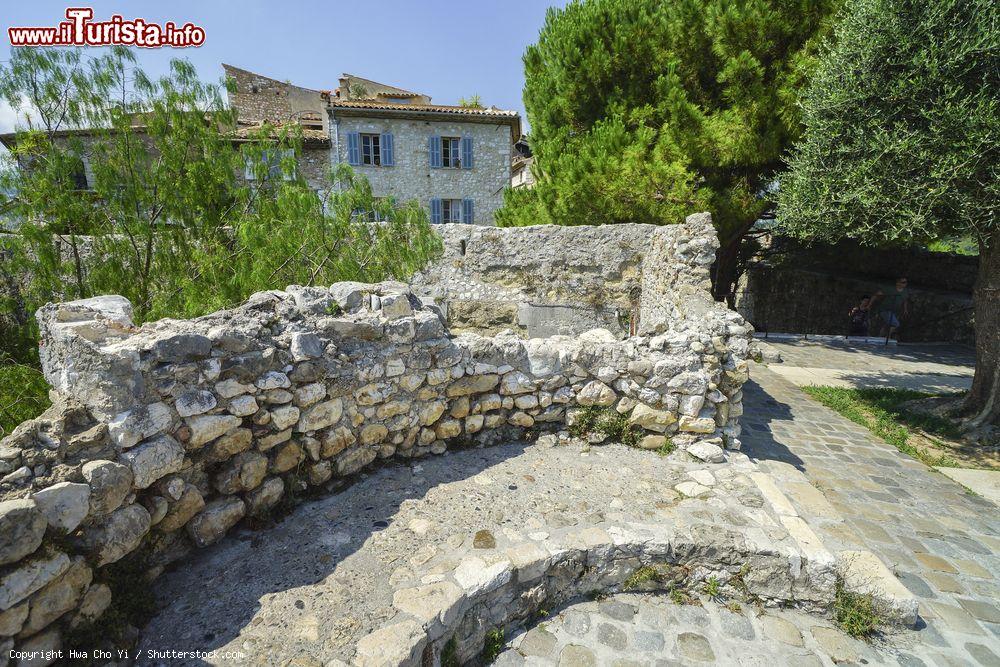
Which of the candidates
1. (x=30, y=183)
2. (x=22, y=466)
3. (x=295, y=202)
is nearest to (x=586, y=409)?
(x=22, y=466)

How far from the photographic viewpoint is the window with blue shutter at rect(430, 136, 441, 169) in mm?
18703

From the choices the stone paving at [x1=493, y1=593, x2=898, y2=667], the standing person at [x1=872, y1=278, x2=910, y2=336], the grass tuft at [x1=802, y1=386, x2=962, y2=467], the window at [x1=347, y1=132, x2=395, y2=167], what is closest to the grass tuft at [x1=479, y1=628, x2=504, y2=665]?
the stone paving at [x1=493, y1=593, x2=898, y2=667]

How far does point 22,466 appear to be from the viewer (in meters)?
2.05

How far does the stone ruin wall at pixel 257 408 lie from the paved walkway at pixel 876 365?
6158 millimetres

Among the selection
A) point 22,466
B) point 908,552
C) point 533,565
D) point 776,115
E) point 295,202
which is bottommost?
point 908,552

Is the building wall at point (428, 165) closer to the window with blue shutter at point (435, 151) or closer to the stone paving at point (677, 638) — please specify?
the window with blue shutter at point (435, 151)

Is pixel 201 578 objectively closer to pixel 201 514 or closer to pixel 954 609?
pixel 201 514

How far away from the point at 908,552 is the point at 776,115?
373 inches

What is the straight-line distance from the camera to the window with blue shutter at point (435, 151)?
1870cm

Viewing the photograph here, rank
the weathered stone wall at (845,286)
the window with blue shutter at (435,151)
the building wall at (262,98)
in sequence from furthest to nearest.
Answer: the building wall at (262,98)
the window with blue shutter at (435,151)
the weathered stone wall at (845,286)

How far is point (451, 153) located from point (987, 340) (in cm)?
1686

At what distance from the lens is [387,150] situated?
18.4 metres

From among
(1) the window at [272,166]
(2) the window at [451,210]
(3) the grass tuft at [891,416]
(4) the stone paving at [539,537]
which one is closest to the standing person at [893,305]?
(3) the grass tuft at [891,416]

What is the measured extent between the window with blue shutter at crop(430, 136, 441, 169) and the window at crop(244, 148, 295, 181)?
12.7 metres
